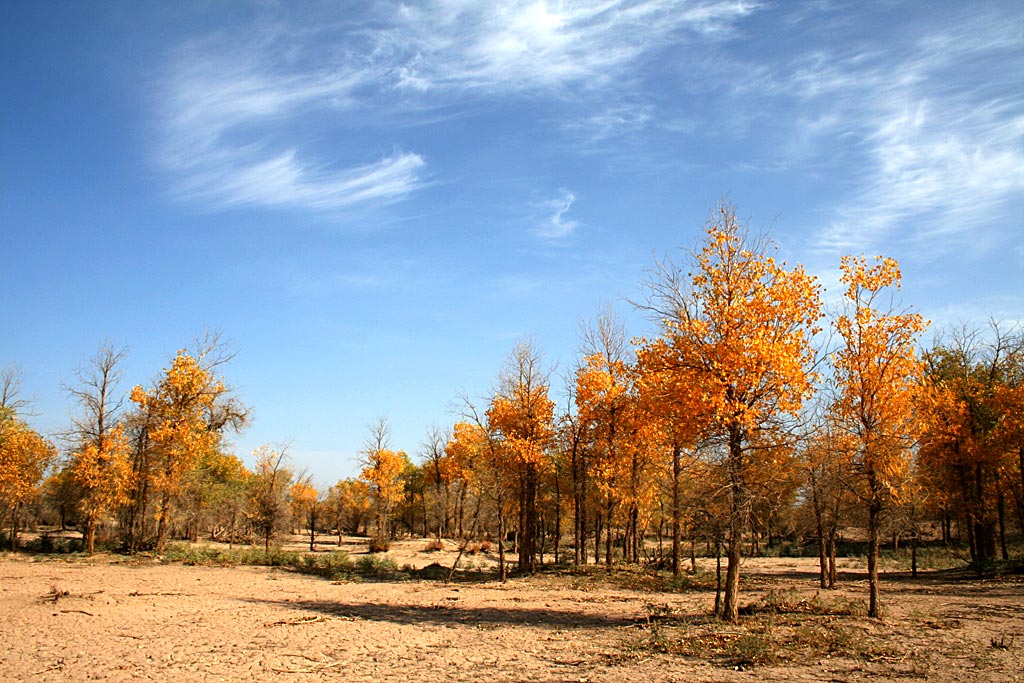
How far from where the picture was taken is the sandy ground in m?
9.67

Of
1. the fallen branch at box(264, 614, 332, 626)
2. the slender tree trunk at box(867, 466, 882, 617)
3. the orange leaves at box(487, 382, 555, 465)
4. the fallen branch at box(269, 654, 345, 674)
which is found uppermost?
the orange leaves at box(487, 382, 555, 465)

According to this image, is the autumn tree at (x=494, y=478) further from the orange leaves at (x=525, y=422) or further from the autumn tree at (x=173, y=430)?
the autumn tree at (x=173, y=430)

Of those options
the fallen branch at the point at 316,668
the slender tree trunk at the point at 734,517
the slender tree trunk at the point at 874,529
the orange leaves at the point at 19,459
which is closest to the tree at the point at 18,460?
the orange leaves at the point at 19,459

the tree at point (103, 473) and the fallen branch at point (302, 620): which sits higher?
the tree at point (103, 473)

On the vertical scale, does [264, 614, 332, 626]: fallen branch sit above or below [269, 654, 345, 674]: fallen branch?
below

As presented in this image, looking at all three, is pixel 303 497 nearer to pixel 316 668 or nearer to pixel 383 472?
pixel 383 472

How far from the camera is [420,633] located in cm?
1323

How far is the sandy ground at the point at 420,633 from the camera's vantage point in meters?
9.67

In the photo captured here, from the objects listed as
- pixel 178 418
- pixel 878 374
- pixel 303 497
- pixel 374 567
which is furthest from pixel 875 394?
pixel 303 497

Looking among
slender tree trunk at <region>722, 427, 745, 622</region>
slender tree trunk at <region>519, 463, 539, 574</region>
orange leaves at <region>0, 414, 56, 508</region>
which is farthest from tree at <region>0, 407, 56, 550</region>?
slender tree trunk at <region>722, 427, 745, 622</region>

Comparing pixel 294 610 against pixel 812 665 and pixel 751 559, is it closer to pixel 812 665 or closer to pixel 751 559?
pixel 812 665

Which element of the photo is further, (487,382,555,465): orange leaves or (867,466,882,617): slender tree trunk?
(487,382,555,465): orange leaves

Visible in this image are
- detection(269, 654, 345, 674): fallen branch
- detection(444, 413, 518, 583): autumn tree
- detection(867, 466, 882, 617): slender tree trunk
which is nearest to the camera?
detection(269, 654, 345, 674): fallen branch

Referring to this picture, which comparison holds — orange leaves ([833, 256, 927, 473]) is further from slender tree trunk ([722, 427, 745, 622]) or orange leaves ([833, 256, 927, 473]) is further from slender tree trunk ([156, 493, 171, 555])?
slender tree trunk ([156, 493, 171, 555])
